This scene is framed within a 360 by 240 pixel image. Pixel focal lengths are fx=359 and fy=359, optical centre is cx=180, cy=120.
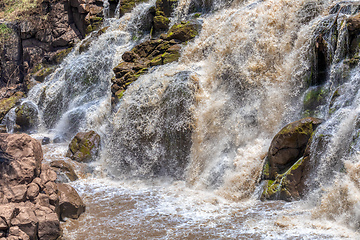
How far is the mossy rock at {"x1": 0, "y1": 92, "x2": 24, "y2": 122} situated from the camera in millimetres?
16688

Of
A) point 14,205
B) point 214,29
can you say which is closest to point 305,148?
point 14,205

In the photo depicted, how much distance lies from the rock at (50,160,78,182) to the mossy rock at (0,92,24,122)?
8.53 m

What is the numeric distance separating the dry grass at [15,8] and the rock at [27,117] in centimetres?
677

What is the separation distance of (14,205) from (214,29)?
27.4 ft

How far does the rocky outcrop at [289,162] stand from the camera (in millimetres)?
6648

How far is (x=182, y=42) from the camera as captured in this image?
12023mm

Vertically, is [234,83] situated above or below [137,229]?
above

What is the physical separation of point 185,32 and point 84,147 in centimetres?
498

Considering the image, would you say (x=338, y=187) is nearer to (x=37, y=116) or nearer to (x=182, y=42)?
(x=182, y=42)

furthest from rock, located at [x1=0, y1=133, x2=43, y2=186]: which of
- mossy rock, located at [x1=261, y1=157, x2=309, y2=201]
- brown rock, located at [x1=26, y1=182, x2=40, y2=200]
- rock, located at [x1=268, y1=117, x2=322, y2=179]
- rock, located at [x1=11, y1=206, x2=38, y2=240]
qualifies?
rock, located at [x1=268, y1=117, x2=322, y2=179]

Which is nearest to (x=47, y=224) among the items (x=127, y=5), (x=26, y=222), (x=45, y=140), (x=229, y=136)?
(x=26, y=222)

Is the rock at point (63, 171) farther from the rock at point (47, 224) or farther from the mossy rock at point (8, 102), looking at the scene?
the mossy rock at point (8, 102)

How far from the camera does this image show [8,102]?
17.3 metres

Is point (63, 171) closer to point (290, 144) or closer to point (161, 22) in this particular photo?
point (290, 144)
